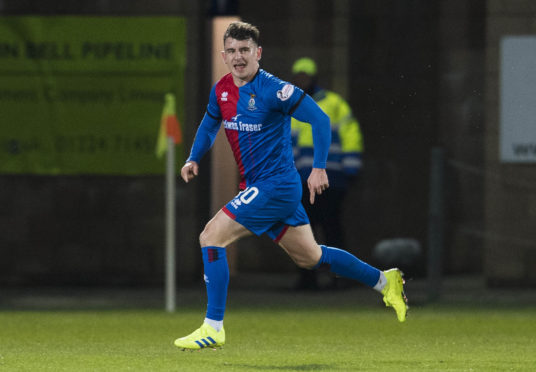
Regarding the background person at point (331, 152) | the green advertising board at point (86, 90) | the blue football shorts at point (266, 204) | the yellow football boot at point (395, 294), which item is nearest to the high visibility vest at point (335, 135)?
the background person at point (331, 152)

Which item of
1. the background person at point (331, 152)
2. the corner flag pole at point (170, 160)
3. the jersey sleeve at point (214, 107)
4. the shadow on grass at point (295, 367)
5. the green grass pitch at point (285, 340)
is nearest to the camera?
the shadow on grass at point (295, 367)

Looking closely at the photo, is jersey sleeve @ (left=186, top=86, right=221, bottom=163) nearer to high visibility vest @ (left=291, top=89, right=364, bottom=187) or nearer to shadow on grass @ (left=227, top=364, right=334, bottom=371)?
shadow on grass @ (left=227, top=364, right=334, bottom=371)

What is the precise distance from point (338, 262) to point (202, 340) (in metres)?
1.17

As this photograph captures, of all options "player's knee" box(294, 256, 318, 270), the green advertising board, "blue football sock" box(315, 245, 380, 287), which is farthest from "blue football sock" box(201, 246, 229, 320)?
the green advertising board

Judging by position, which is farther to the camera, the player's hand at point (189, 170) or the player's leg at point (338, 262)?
the player's leg at point (338, 262)

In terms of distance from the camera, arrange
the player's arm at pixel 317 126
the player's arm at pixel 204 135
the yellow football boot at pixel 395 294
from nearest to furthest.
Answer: the player's arm at pixel 317 126 → the player's arm at pixel 204 135 → the yellow football boot at pixel 395 294

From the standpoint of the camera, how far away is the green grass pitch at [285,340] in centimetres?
896

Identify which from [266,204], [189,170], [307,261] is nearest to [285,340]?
[307,261]

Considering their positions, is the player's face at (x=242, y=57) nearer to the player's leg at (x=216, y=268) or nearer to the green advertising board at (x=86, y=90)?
the player's leg at (x=216, y=268)

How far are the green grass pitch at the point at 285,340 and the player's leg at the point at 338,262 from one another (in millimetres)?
427

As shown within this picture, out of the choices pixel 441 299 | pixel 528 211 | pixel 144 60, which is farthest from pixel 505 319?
pixel 144 60

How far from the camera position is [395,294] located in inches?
Answer: 380

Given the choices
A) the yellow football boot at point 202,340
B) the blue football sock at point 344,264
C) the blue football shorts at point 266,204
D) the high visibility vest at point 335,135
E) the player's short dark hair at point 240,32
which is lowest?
the yellow football boot at point 202,340

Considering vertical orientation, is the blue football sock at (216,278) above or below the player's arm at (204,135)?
below
